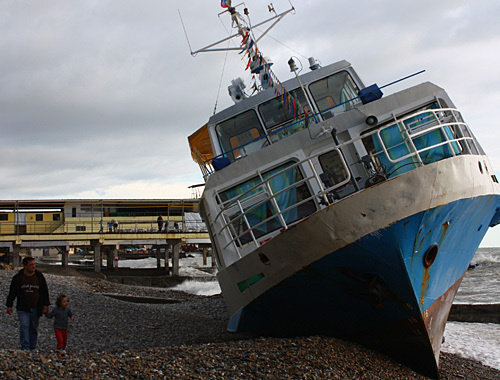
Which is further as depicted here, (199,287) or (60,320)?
(199,287)

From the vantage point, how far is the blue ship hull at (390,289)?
6094 millimetres

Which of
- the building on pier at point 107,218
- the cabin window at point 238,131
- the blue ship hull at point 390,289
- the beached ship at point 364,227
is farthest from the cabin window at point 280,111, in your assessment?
the building on pier at point 107,218

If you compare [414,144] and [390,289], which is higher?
[414,144]

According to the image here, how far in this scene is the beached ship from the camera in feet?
19.9

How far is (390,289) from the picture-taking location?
631 cm

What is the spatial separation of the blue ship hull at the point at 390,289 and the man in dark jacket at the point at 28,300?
2.91 m

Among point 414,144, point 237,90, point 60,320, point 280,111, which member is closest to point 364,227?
point 414,144

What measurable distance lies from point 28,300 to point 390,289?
4.81 meters

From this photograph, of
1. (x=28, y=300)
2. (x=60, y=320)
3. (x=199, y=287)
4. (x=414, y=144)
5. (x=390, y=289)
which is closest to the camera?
(x=390, y=289)

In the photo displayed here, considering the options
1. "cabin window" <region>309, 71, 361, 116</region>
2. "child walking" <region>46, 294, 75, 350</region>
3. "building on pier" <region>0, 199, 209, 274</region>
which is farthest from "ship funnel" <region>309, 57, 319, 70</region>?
"building on pier" <region>0, 199, 209, 274</region>

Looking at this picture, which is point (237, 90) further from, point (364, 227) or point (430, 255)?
point (430, 255)

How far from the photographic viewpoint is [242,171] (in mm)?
7988

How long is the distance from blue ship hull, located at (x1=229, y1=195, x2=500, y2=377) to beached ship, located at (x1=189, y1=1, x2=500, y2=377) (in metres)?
0.02

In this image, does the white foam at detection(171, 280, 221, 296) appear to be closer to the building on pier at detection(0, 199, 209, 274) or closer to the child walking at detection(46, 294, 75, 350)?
the building on pier at detection(0, 199, 209, 274)
